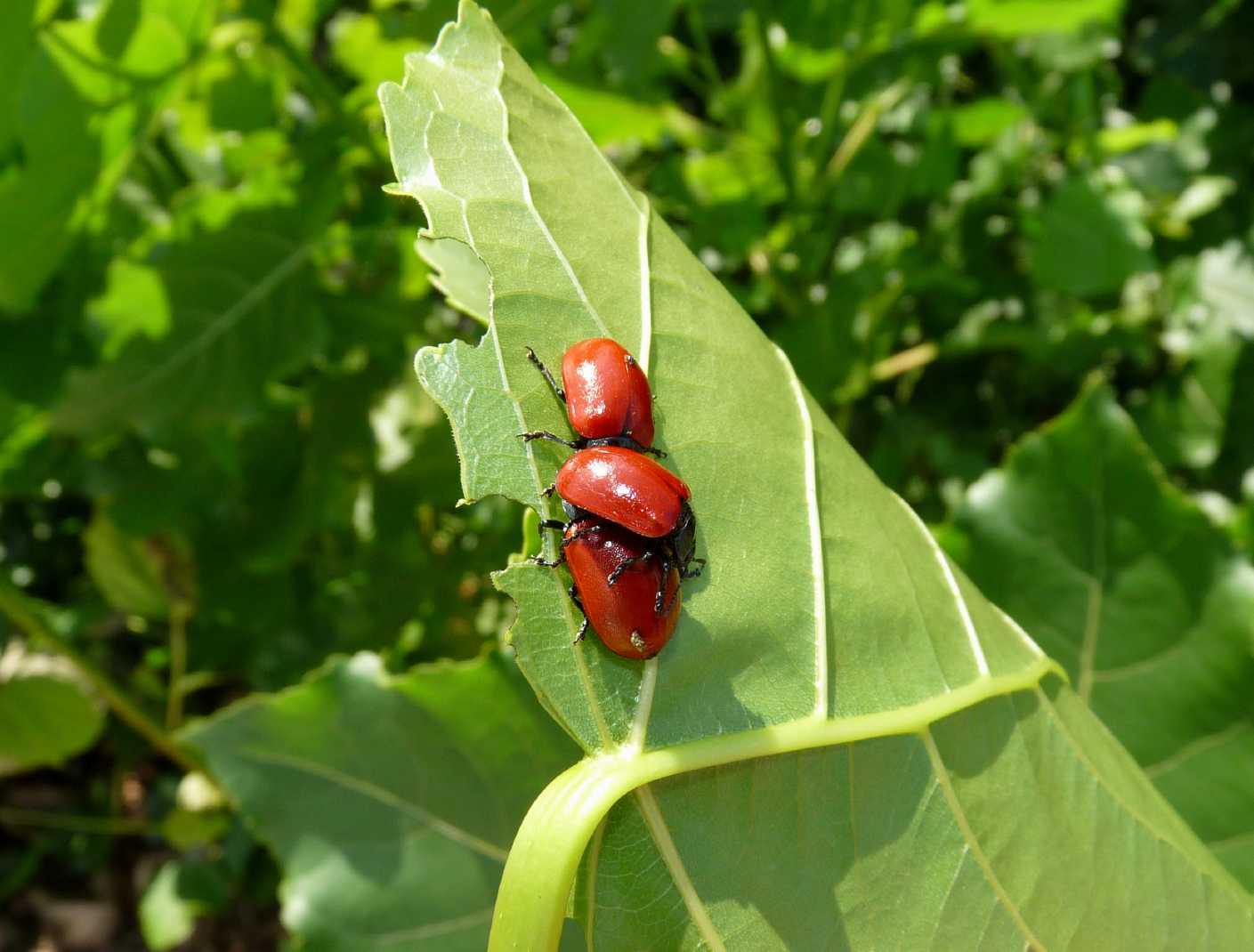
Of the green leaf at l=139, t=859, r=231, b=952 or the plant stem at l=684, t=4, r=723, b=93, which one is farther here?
the green leaf at l=139, t=859, r=231, b=952

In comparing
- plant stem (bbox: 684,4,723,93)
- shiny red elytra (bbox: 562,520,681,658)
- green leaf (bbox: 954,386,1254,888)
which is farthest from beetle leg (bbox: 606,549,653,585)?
plant stem (bbox: 684,4,723,93)

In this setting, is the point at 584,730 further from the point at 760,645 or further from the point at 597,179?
the point at 597,179

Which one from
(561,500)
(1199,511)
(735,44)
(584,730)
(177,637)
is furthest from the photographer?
(735,44)

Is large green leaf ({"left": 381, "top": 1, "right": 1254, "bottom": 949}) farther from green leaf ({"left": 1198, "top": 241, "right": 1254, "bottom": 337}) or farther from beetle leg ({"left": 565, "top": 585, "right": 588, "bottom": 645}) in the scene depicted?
green leaf ({"left": 1198, "top": 241, "right": 1254, "bottom": 337})

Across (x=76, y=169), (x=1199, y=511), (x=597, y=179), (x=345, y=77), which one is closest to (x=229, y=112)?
(x=76, y=169)

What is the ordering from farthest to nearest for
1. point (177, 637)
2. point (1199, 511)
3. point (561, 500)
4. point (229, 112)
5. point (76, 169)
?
point (177, 637), point (229, 112), point (76, 169), point (1199, 511), point (561, 500)

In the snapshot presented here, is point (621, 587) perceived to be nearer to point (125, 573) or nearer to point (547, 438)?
point (547, 438)
